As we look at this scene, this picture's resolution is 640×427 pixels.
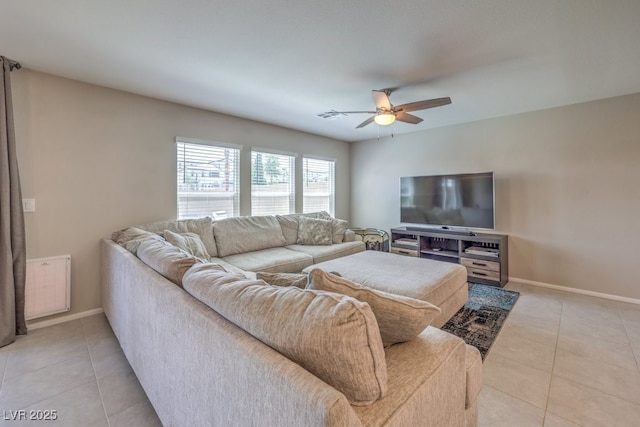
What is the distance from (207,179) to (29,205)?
1.72m

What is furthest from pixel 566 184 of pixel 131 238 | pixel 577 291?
pixel 131 238

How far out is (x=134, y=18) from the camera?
1.83m

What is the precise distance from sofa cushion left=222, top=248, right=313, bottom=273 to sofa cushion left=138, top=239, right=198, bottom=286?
1.20 meters

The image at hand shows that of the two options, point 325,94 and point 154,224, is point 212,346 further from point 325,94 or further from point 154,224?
point 325,94

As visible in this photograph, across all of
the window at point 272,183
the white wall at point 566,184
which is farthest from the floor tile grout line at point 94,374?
the white wall at point 566,184

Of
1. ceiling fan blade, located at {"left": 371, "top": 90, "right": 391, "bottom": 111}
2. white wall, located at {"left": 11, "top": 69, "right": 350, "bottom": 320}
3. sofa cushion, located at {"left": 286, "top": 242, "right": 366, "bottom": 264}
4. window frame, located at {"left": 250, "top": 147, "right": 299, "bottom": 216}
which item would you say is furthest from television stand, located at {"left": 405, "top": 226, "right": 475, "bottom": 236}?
white wall, located at {"left": 11, "top": 69, "right": 350, "bottom": 320}

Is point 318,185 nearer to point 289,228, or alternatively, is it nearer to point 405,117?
point 289,228

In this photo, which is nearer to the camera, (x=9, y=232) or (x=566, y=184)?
(x=9, y=232)

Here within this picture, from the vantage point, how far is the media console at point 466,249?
3.71m

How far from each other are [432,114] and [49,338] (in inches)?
194

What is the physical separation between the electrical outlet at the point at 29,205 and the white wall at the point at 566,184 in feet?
15.0

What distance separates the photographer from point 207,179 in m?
3.77

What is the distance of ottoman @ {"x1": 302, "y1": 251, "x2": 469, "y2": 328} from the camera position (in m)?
2.34

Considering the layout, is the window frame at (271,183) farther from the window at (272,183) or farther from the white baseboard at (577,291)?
the white baseboard at (577,291)
